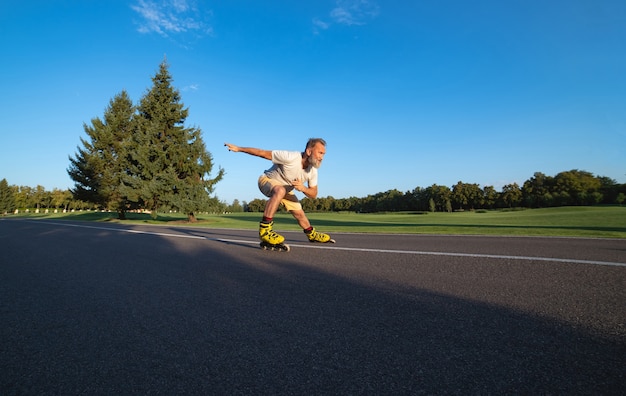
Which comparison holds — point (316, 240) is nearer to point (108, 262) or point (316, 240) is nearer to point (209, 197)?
point (108, 262)

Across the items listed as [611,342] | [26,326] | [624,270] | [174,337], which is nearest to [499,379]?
[611,342]

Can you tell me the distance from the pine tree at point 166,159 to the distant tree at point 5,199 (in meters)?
72.5

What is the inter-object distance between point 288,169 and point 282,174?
0.20 meters

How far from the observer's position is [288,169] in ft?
16.7

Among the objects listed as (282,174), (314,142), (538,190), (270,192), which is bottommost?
(270,192)

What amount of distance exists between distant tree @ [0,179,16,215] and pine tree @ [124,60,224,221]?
238 ft

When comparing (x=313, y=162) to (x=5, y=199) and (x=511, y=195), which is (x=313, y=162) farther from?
(x=5, y=199)

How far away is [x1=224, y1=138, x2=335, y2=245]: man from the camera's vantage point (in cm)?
489

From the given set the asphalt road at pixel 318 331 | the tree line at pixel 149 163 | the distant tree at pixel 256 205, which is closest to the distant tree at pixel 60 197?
the distant tree at pixel 256 205

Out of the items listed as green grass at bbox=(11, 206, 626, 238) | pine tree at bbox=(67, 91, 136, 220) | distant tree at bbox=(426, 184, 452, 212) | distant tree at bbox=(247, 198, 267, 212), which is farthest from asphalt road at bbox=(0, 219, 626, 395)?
distant tree at bbox=(247, 198, 267, 212)

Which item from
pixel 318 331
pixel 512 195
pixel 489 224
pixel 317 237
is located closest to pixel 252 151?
pixel 317 237

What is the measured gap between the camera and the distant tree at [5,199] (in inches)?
2665

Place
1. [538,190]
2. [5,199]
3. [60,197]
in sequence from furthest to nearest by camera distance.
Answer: [60,197]
[5,199]
[538,190]

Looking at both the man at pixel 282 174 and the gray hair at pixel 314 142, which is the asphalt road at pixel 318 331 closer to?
the man at pixel 282 174
